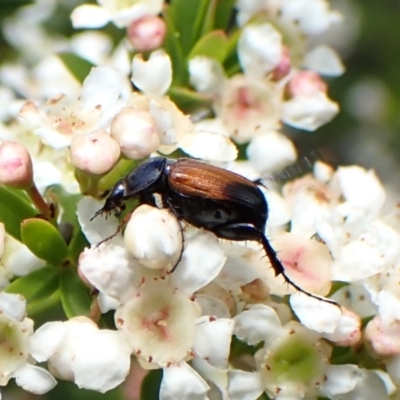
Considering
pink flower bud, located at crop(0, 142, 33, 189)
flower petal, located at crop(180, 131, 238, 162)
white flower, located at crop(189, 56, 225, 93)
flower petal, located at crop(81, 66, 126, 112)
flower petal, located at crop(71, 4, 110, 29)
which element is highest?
flower petal, located at crop(81, 66, 126, 112)

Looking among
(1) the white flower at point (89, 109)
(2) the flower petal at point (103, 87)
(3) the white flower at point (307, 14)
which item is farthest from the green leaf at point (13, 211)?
(3) the white flower at point (307, 14)

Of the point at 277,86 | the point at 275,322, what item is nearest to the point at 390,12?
the point at 277,86

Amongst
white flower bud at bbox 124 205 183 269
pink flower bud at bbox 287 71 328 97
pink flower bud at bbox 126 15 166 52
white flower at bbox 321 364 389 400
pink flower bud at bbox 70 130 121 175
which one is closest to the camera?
white flower bud at bbox 124 205 183 269

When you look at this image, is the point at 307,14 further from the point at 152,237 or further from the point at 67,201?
the point at 152,237

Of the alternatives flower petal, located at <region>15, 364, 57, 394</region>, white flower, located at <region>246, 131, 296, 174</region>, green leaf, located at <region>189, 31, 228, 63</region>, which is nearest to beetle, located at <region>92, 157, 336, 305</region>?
flower petal, located at <region>15, 364, 57, 394</region>

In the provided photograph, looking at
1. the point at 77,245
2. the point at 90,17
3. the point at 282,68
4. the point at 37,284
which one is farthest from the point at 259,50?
the point at 37,284

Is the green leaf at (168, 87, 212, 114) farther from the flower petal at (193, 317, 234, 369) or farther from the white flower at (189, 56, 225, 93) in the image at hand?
the flower petal at (193, 317, 234, 369)
